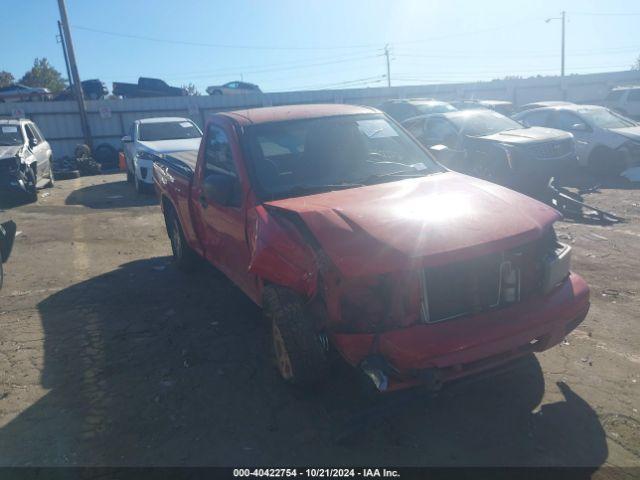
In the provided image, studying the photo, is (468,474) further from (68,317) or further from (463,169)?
(463,169)

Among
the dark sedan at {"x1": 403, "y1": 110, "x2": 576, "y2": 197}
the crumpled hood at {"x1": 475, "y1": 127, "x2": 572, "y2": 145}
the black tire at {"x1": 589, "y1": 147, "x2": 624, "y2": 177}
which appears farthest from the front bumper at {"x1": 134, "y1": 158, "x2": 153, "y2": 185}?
the black tire at {"x1": 589, "y1": 147, "x2": 624, "y2": 177}

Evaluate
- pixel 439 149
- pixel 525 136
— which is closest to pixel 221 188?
pixel 439 149

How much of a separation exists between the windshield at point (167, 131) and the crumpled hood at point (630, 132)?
32.8 ft

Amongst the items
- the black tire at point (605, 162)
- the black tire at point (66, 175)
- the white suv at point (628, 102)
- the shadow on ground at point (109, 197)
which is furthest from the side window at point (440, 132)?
the black tire at point (66, 175)

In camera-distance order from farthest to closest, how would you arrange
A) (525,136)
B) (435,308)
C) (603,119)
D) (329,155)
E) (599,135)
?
(603,119) < (599,135) < (525,136) < (329,155) < (435,308)

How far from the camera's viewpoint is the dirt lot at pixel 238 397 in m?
3.06

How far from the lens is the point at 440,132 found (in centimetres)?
1119

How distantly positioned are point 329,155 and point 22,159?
33.1 ft

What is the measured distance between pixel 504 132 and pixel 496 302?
8290 millimetres

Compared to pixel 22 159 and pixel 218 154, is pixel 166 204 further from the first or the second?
pixel 22 159

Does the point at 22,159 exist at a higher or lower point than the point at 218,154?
lower

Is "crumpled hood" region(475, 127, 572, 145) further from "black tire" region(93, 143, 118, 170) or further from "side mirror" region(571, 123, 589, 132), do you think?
"black tire" region(93, 143, 118, 170)

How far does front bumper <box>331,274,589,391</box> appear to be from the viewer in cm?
280

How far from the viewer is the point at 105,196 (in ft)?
43.3
